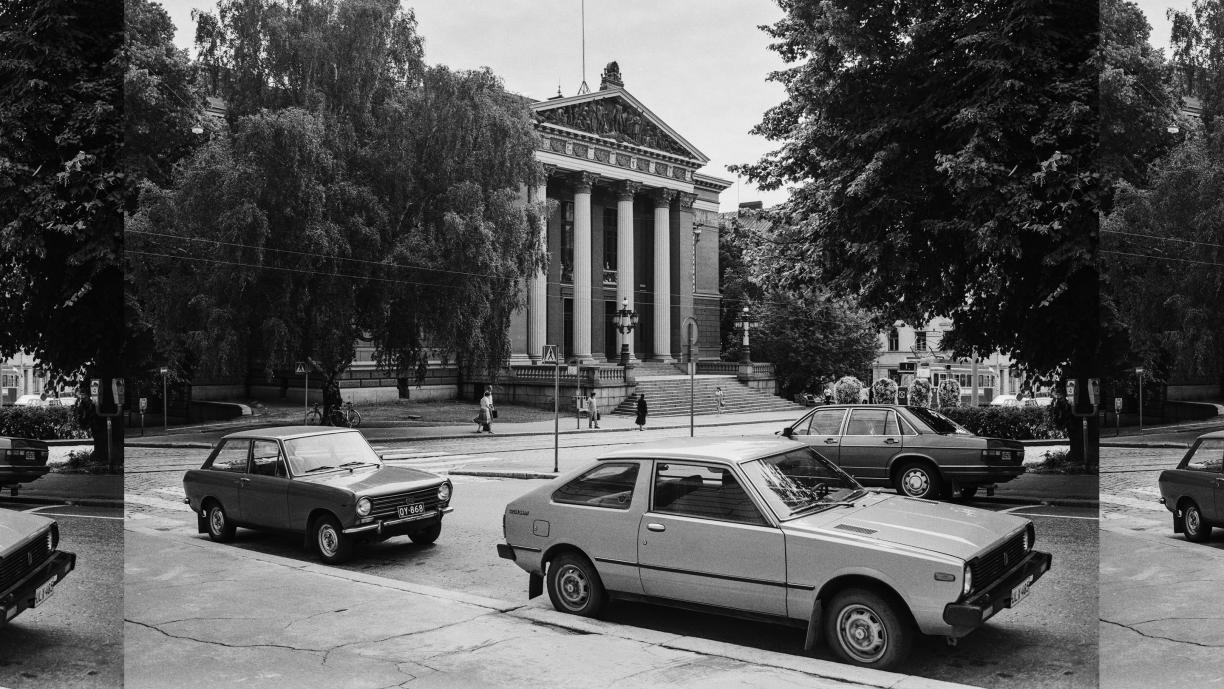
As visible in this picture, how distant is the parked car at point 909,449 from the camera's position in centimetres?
1161

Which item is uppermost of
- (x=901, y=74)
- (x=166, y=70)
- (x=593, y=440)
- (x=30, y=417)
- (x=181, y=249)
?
(x=901, y=74)

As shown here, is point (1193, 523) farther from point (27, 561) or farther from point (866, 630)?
point (27, 561)

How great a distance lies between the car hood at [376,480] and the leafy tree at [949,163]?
19.3 ft

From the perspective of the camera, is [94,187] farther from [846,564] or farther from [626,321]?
[626,321]

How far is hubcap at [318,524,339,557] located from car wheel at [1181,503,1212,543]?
7.05m

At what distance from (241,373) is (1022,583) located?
7.07 metres

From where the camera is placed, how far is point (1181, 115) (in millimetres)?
6270

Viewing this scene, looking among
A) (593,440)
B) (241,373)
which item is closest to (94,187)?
(241,373)

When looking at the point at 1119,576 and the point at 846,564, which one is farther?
the point at 1119,576

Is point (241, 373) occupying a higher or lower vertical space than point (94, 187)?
lower

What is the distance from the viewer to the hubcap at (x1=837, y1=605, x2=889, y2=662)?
526 centimetres

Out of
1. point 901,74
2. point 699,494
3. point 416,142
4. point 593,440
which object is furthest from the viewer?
point 593,440

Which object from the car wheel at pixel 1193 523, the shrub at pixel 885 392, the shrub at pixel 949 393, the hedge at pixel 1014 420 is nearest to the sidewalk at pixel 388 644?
the car wheel at pixel 1193 523

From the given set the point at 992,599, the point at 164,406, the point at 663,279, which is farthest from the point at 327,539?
the point at 663,279
